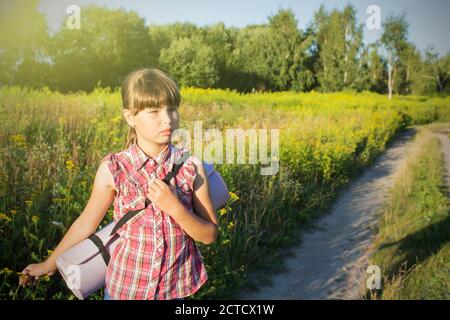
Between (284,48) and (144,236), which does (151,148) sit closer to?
(144,236)

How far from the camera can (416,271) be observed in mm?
3283

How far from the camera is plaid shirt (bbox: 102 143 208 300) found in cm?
137

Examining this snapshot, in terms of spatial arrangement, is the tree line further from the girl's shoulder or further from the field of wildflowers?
the girl's shoulder

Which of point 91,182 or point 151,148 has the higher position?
point 151,148

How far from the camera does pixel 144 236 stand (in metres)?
1.37

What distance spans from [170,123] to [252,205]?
2943 millimetres

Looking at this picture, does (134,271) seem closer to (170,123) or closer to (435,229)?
(170,123)

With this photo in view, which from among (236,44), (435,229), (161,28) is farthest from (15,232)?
(161,28)

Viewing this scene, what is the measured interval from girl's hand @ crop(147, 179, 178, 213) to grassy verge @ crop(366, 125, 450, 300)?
2004mm

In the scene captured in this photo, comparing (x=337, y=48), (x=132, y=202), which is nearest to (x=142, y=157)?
(x=132, y=202)

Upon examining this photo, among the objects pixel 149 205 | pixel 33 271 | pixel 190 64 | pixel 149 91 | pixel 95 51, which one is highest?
pixel 95 51

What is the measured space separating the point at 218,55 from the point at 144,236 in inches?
690

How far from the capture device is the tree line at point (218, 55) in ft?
44.1

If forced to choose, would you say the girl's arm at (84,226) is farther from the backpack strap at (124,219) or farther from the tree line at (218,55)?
the tree line at (218,55)
